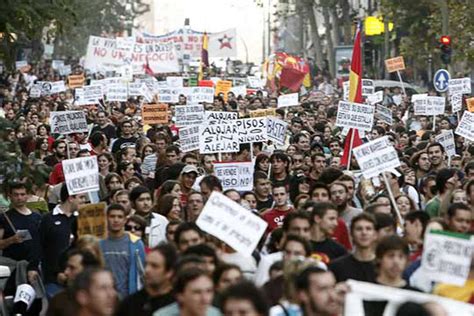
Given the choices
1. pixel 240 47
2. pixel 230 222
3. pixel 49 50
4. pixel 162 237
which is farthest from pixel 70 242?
pixel 240 47

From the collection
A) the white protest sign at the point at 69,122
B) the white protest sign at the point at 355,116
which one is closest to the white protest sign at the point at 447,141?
the white protest sign at the point at 355,116

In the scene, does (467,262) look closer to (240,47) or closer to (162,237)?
(162,237)

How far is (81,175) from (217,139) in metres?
5.57

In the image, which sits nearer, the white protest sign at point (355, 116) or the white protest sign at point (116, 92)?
the white protest sign at point (355, 116)

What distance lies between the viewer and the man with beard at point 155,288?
34.0ft

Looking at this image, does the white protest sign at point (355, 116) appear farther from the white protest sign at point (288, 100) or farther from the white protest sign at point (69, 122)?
the white protest sign at point (288, 100)

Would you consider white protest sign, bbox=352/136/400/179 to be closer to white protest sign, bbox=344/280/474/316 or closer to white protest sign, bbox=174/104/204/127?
white protest sign, bbox=344/280/474/316

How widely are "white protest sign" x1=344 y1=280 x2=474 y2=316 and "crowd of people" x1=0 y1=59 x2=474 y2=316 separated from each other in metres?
0.09

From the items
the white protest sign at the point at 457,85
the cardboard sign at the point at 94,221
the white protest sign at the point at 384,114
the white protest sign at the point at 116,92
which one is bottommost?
the white protest sign at the point at 116,92

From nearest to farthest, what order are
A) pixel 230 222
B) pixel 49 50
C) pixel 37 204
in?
pixel 230 222 < pixel 37 204 < pixel 49 50

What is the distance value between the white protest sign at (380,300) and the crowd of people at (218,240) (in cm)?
9

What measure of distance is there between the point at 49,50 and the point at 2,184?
81.7 meters

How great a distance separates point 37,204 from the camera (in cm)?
1792

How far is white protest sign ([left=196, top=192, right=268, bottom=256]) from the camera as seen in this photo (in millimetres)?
12328
